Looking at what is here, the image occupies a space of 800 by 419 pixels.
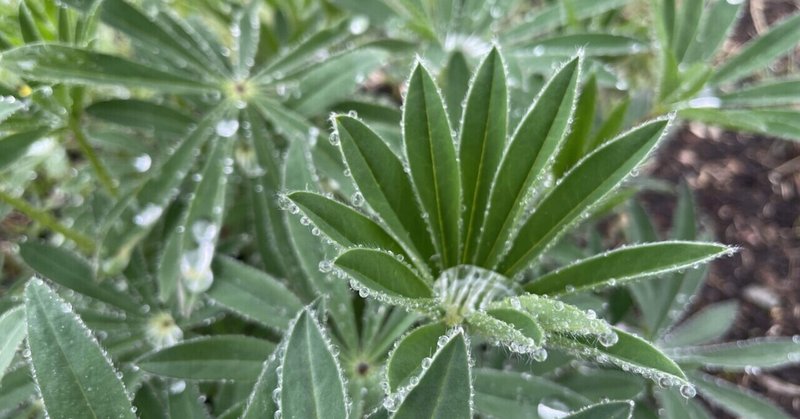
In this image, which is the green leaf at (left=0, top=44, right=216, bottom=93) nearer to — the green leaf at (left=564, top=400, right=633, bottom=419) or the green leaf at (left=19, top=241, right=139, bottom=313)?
the green leaf at (left=19, top=241, right=139, bottom=313)

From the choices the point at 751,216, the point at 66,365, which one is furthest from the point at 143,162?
the point at 751,216

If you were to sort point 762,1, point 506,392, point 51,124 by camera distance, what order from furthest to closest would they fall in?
point 762,1 < point 51,124 < point 506,392

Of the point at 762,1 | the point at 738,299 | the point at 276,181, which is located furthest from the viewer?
the point at 762,1

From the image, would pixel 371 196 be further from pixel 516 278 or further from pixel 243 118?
pixel 243 118

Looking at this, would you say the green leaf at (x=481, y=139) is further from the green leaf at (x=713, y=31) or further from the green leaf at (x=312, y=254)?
the green leaf at (x=713, y=31)

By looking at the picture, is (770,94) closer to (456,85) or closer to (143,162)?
(456,85)

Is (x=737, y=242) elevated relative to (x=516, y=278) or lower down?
elevated

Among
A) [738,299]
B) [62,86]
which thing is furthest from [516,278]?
[738,299]

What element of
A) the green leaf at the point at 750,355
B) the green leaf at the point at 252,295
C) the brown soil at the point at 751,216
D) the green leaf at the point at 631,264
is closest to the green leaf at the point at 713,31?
the green leaf at the point at 750,355
